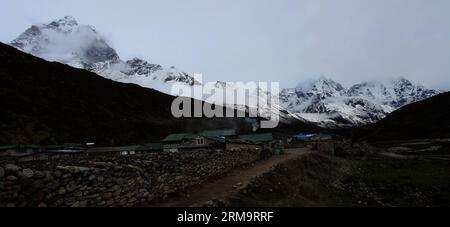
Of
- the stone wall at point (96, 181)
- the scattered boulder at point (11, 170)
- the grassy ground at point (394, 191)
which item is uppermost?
the scattered boulder at point (11, 170)

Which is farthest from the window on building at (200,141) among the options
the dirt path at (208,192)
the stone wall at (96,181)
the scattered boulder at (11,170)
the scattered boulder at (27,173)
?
the scattered boulder at (11,170)

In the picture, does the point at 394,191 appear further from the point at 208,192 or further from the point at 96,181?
the point at 96,181

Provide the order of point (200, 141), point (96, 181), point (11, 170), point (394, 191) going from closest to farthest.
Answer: point (11, 170), point (96, 181), point (394, 191), point (200, 141)

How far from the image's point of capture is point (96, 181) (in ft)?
41.5

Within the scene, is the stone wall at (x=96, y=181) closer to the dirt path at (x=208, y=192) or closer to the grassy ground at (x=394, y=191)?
the dirt path at (x=208, y=192)

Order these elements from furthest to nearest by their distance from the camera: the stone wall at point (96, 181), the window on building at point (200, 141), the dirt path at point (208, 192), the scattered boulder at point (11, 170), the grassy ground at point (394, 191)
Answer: the window on building at point (200, 141) < the grassy ground at point (394, 191) < the dirt path at point (208, 192) < the stone wall at point (96, 181) < the scattered boulder at point (11, 170)

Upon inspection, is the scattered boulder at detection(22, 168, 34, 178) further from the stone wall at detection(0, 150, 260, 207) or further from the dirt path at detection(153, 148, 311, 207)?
the dirt path at detection(153, 148, 311, 207)

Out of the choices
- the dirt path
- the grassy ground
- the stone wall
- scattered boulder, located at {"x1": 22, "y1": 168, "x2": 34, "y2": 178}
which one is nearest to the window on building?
the grassy ground

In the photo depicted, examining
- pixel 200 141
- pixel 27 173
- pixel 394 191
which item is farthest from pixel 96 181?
pixel 200 141

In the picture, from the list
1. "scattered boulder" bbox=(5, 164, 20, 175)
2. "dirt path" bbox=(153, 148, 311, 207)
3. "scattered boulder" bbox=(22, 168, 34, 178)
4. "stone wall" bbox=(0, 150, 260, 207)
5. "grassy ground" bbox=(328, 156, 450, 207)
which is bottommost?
"grassy ground" bbox=(328, 156, 450, 207)

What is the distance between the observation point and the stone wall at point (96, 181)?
34.5ft

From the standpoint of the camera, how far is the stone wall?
10508 millimetres

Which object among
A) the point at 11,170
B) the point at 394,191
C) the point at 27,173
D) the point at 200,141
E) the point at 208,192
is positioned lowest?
the point at 394,191
